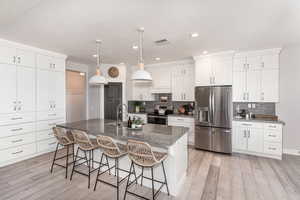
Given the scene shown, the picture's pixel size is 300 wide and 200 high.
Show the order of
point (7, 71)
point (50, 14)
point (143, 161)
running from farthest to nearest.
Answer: point (7, 71)
point (50, 14)
point (143, 161)

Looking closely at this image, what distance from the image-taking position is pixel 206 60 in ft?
13.8

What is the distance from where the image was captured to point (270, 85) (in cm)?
378

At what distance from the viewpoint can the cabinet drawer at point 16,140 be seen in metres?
3.15

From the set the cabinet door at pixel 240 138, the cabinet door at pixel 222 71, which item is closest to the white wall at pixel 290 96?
the cabinet door at pixel 240 138

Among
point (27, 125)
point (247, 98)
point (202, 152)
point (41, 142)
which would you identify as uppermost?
point (247, 98)

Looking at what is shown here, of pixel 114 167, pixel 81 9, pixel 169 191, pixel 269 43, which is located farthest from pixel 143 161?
pixel 269 43

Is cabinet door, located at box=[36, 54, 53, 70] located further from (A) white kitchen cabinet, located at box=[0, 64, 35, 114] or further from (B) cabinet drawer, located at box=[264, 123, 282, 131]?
(B) cabinet drawer, located at box=[264, 123, 282, 131]

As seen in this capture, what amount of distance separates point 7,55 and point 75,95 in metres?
2.38

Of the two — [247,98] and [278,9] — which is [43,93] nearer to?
[278,9]

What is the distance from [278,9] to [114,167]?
3632 mm

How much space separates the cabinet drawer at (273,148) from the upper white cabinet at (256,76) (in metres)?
1.10

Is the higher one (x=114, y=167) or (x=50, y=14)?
(x=50, y=14)

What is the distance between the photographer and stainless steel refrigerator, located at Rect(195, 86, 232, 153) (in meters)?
3.83

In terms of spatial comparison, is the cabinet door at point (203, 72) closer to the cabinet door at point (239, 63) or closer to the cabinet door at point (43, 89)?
the cabinet door at point (239, 63)
